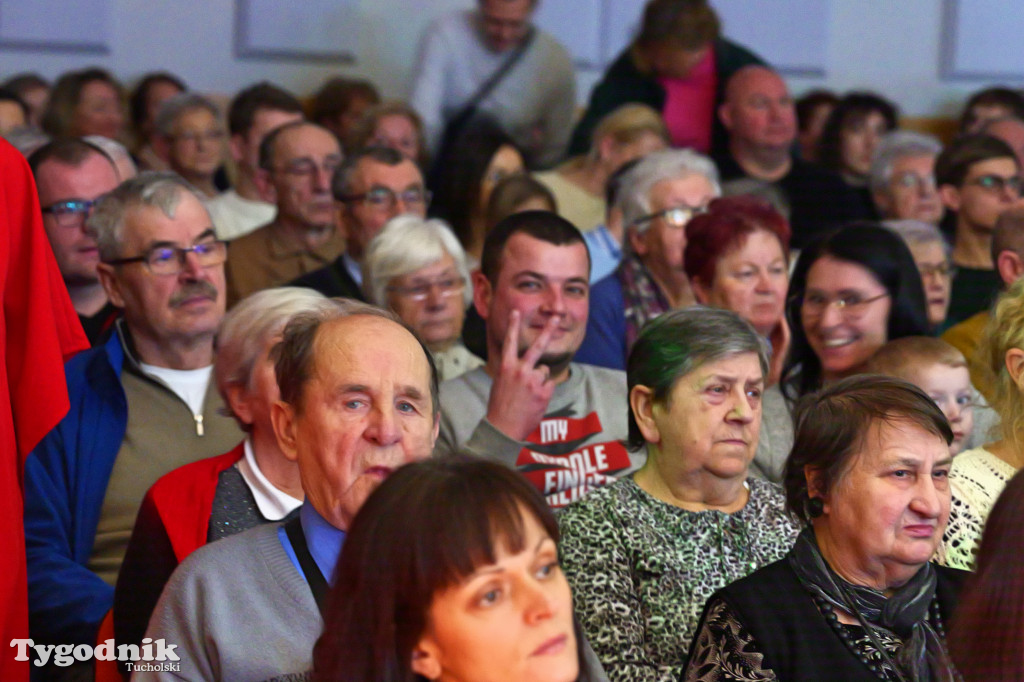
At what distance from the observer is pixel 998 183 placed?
379 centimetres

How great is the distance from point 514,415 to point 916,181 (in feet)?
8.11

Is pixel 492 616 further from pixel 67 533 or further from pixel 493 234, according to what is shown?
pixel 493 234

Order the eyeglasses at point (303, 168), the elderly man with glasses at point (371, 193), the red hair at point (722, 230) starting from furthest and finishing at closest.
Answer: the eyeglasses at point (303, 168)
the elderly man with glasses at point (371, 193)
the red hair at point (722, 230)

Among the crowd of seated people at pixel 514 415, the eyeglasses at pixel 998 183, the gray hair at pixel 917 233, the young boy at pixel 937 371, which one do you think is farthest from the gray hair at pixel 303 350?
the eyeglasses at pixel 998 183

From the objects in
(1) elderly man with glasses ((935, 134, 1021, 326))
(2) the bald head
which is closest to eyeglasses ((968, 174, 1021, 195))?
(1) elderly man with glasses ((935, 134, 1021, 326))

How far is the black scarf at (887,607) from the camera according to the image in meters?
1.71

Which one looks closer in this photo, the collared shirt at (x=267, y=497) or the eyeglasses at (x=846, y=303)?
the collared shirt at (x=267, y=497)

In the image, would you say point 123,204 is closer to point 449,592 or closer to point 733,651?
point 733,651

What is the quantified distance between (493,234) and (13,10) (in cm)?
278

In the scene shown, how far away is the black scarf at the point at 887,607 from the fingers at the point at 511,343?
30.1 inches

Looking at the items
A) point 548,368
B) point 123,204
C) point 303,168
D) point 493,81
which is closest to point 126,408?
point 123,204

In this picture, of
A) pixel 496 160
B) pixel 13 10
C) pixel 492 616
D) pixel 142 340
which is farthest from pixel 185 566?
pixel 13 10

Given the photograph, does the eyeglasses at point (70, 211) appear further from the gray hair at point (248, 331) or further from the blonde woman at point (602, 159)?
the blonde woman at point (602, 159)

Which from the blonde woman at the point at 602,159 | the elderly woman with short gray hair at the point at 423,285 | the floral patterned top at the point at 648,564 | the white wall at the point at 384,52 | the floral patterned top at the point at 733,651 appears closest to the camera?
the floral patterned top at the point at 733,651
